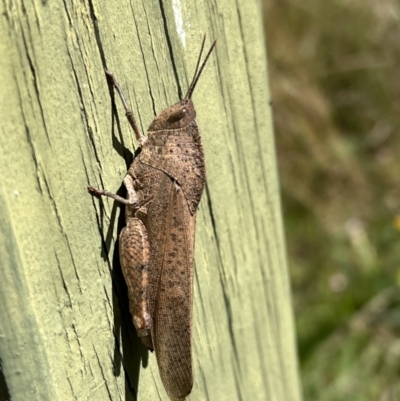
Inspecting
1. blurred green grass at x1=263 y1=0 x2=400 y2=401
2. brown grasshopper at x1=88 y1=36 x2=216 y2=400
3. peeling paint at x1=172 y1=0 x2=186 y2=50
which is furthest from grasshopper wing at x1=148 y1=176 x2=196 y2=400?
blurred green grass at x1=263 y1=0 x2=400 y2=401

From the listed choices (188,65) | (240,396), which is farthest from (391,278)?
(188,65)

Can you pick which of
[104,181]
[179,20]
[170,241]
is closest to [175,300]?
[170,241]

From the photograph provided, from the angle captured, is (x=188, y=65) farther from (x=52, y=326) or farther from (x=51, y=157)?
(x=52, y=326)

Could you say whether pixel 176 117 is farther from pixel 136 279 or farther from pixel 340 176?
pixel 340 176

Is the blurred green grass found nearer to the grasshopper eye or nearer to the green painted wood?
the green painted wood

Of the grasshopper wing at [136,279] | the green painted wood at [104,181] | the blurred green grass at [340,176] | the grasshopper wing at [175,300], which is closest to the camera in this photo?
the green painted wood at [104,181]

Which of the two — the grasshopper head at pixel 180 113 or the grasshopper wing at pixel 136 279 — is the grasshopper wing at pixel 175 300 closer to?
the grasshopper wing at pixel 136 279

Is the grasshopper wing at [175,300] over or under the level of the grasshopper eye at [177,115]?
under

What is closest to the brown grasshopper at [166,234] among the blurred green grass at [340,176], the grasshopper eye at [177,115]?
Answer: the grasshopper eye at [177,115]
